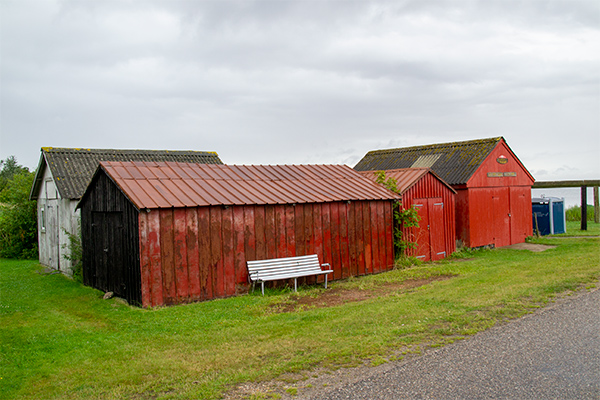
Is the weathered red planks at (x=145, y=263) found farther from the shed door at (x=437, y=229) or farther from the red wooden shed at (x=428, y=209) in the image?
the shed door at (x=437, y=229)

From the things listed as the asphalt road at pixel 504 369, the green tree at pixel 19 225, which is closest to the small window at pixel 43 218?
the green tree at pixel 19 225

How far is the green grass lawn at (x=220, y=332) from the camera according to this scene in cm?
613

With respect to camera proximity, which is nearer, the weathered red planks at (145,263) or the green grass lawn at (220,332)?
the green grass lawn at (220,332)

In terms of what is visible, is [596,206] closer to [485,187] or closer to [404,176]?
[485,187]

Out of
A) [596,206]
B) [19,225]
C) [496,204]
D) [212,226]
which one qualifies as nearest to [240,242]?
[212,226]

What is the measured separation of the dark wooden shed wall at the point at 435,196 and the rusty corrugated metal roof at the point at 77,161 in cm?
1026

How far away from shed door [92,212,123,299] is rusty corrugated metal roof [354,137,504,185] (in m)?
13.4

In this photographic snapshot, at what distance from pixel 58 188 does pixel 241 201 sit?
7.72m

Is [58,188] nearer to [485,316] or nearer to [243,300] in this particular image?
[243,300]

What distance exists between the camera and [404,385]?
5.46m

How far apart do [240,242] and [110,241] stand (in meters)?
3.32

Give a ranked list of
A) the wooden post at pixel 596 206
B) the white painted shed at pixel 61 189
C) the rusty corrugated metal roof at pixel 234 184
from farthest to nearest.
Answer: the wooden post at pixel 596 206
the white painted shed at pixel 61 189
the rusty corrugated metal roof at pixel 234 184

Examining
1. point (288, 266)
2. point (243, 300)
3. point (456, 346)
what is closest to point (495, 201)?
point (288, 266)

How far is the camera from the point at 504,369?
5.82 m
